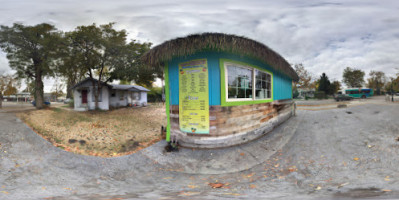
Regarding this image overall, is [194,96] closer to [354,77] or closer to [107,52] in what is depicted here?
[107,52]

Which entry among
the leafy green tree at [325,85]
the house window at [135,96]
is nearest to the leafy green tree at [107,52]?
the house window at [135,96]

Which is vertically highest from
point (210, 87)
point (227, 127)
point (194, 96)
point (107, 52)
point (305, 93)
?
point (107, 52)

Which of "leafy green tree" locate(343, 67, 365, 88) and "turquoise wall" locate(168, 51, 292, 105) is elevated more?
"leafy green tree" locate(343, 67, 365, 88)

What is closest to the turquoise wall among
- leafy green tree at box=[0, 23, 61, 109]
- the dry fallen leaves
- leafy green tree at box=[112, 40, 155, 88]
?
the dry fallen leaves

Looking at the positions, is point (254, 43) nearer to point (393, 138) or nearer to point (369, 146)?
point (369, 146)

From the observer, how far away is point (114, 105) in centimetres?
2142

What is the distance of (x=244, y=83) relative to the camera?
5.95 metres

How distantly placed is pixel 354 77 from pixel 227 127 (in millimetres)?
56562

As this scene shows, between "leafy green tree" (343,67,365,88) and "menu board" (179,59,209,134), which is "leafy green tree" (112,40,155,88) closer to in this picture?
"menu board" (179,59,209,134)

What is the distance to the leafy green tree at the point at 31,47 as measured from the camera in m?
12.7

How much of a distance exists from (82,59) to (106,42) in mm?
2352

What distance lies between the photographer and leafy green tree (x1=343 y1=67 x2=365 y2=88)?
44.3m

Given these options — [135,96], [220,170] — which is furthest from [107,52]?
[220,170]

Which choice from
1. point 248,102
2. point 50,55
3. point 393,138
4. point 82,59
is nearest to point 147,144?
point 248,102
